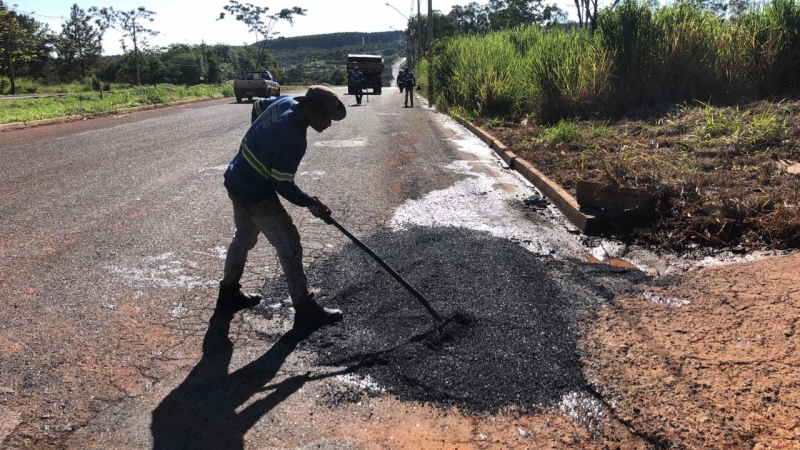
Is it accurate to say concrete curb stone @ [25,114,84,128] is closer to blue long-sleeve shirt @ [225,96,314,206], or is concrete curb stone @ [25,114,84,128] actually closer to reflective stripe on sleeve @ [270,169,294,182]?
blue long-sleeve shirt @ [225,96,314,206]

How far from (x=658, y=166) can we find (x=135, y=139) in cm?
1015

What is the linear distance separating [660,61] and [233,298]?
9.78 m

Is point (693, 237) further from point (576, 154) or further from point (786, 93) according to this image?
point (786, 93)

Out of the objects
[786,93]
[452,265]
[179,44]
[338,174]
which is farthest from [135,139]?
[179,44]

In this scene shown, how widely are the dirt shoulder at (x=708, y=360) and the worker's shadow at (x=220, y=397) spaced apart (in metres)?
1.46

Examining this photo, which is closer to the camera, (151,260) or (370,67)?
(151,260)

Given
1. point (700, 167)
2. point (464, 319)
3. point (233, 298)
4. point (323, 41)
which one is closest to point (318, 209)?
point (233, 298)

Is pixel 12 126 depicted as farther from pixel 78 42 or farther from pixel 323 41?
pixel 323 41

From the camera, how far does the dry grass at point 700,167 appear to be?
16.3ft

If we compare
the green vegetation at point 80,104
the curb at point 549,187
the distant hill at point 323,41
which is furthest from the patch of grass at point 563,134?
the distant hill at point 323,41

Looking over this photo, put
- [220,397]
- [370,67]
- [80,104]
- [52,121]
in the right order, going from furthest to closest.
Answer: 1. [370,67]
2. [80,104]
3. [52,121]
4. [220,397]

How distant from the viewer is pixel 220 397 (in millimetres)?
2891

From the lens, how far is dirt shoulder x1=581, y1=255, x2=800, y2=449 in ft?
8.44

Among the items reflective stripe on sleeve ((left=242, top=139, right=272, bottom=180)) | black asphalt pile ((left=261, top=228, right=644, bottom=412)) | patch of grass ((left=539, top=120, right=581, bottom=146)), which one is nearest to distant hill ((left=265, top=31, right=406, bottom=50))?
patch of grass ((left=539, top=120, right=581, bottom=146))
